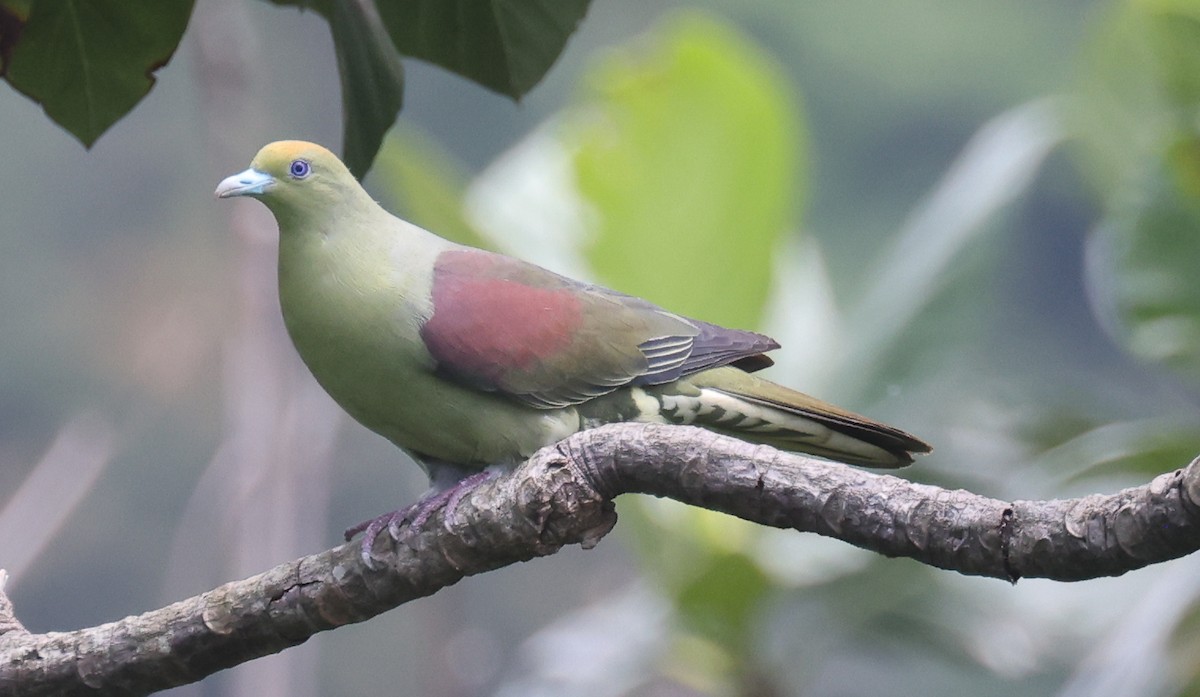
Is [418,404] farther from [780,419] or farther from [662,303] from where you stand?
[662,303]

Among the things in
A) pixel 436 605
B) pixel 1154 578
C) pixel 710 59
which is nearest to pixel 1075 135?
pixel 710 59

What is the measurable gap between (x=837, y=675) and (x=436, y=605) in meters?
2.77

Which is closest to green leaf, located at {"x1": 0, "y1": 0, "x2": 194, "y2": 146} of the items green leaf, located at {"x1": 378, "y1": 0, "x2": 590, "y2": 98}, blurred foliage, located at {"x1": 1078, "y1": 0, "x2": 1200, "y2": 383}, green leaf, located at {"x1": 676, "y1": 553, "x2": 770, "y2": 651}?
green leaf, located at {"x1": 378, "y1": 0, "x2": 590, "y2": 98}

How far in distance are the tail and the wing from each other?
1.9 inches

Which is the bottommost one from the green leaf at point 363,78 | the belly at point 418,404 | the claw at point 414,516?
the claw at point 414,516

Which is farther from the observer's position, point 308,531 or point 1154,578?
point 308,531

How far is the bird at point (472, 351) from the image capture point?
2301 mm

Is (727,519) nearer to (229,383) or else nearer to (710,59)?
(710,59)

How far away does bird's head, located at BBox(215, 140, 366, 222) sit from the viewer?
2.37m

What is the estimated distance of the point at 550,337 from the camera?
247cm

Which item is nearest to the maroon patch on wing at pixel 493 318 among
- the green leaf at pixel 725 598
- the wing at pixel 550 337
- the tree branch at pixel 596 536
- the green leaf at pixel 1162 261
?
the wing at pixel 550 337

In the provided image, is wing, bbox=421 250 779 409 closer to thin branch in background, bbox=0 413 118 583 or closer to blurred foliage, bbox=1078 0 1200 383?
thin branch in background, bbox=0 413 118 583

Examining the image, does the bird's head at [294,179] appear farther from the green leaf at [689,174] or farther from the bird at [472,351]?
the green leaf at [689,174]

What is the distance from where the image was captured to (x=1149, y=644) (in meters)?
3.93
